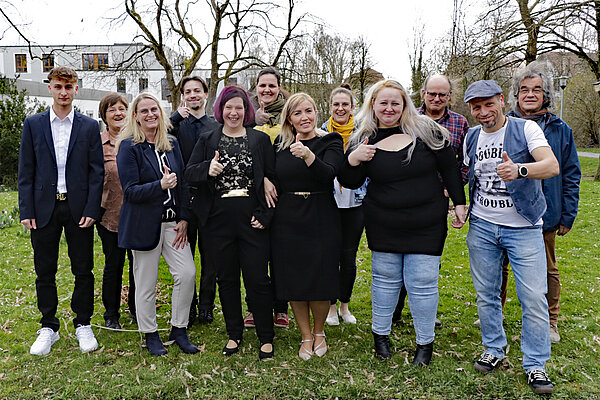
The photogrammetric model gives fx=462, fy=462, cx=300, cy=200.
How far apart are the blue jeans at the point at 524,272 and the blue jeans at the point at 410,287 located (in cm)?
39

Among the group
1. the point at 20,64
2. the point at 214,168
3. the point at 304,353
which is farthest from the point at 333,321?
the point at 20,64

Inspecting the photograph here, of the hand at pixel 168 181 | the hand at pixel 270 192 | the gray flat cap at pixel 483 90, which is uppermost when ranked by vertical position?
the gray flat cap at pixel 483 90

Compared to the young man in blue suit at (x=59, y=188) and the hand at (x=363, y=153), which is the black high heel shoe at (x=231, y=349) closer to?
the young man in blue suit at (x=59, y=188)

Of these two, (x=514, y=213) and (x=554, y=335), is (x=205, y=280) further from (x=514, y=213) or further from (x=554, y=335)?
(x=554, y=335)

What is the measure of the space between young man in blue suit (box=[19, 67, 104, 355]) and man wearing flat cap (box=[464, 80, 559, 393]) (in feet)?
10.7

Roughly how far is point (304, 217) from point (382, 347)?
1.31 meters

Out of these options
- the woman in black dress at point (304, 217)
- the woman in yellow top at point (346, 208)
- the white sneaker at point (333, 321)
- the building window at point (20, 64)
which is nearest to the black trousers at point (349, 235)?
the woman in yellow top at point (346, 208)

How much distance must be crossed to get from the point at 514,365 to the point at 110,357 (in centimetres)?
340

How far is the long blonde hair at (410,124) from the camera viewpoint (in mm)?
3645

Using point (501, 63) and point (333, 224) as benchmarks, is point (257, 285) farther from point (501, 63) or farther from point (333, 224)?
point (501, 63)

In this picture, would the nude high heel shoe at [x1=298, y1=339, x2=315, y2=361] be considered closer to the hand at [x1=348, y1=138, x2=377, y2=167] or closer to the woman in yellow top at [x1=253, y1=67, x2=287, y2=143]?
the hand at [x1=348, y1=138, x2=377, y2=167]

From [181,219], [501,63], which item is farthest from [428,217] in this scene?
[501,63]

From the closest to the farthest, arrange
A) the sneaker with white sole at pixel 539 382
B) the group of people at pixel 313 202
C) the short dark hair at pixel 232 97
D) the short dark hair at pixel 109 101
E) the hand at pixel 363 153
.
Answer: the sneaker with white sole at pixel 539 382 < the group of people at pixel 313 202 < the hand at pixel 363 153 < the short dark hair at pixel 232 97 < the short dark hair at pixel 109 101

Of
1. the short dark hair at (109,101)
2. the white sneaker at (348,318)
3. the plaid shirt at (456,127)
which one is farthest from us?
the white sneaker at (348,318)
